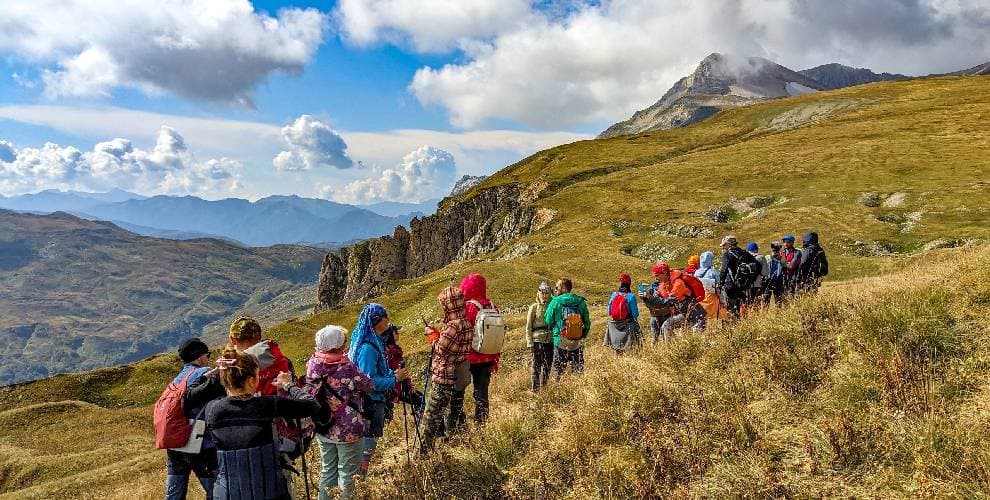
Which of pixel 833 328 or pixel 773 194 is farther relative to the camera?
pixel 773 194

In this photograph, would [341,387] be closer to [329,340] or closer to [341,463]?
[329,340]

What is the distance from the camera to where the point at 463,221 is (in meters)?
105

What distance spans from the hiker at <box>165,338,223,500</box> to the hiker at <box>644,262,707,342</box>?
1049 centimetres

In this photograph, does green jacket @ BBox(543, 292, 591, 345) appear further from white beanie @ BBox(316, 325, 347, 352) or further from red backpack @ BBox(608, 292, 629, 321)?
white beanie @ BBox(316, 325, 347, 352)

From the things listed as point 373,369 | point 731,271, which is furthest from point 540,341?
point 373,369

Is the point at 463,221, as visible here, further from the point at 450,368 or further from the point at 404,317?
the point at 450,368

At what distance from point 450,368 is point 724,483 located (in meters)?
5.17

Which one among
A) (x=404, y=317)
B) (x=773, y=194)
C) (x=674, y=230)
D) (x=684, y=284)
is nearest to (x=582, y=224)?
(x=674, y=230)

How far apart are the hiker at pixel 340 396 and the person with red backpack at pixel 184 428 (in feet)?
4.19

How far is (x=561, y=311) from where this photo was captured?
12289mm

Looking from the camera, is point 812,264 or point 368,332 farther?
point 812,264

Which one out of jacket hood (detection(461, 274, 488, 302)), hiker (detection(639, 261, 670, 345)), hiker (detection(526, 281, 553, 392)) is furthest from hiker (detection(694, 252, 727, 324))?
jacket hood (detection(461, 274, 488, 302))

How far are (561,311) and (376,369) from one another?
18.2ft

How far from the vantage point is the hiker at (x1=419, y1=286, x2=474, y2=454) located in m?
9.16
